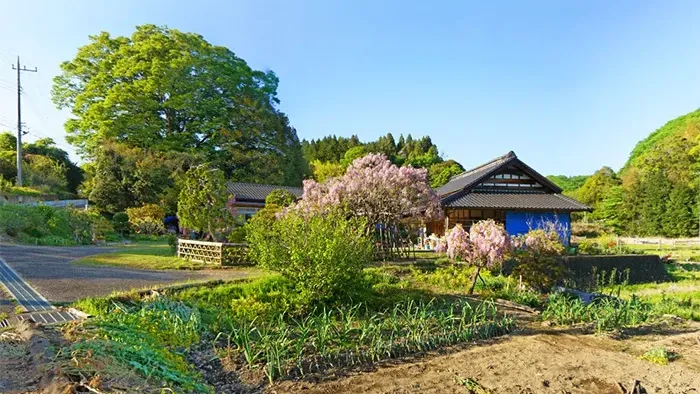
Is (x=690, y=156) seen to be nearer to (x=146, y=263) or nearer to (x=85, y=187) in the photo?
(x=146, y=263)

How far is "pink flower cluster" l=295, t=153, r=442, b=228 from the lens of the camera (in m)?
12.8

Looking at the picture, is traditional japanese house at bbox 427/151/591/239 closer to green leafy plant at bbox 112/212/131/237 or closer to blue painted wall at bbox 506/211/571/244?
blue painted wall at bbox 506/211/571/244

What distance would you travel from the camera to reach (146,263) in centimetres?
1163

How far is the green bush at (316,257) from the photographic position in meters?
6.48

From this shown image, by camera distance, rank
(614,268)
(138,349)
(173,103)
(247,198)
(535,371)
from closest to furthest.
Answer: (138,349)
(535,371)
(614,268)
(247,198)
(173,103)

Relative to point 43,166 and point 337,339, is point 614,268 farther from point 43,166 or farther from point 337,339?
point 43,166

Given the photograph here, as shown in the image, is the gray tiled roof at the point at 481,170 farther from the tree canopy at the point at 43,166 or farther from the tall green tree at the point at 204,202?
the tree canopy at the point at 43,166

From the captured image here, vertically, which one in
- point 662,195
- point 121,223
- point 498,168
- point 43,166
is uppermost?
point 43,166

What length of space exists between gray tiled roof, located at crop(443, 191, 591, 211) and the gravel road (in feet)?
39.7

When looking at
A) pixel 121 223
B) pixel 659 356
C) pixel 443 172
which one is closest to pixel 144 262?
pixel 659 356

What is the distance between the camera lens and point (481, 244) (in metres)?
8.06

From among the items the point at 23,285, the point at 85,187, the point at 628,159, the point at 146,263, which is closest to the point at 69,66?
the point at 85,187

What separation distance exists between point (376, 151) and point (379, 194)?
131 feet

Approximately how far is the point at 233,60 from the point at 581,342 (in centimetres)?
3236
